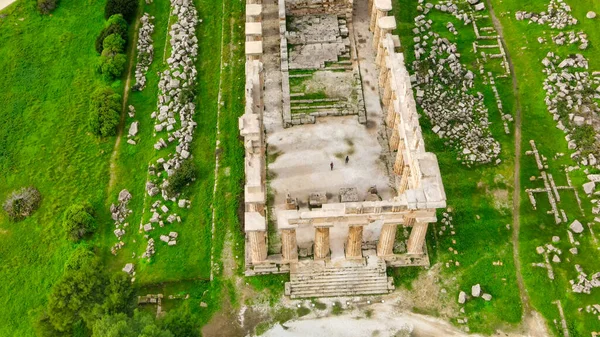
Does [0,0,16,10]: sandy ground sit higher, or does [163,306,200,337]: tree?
[0,0,16,10]: sandy ground

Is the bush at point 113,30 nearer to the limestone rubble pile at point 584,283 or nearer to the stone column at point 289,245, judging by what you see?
the stone column at point 289,245

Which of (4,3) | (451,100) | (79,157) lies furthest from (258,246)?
(4,3)

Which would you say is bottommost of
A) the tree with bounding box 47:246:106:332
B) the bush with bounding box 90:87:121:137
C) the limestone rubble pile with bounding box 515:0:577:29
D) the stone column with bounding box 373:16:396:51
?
the tree with bounding box 47:246:106:332

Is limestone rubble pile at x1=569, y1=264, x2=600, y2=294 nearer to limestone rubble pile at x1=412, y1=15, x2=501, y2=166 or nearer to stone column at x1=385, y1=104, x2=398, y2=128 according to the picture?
limestone rubble pile at x1=412, y1=15, x2=501, y2=166

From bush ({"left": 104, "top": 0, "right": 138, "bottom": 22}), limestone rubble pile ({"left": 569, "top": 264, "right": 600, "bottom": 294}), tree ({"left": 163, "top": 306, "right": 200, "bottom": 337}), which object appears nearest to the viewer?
tree ({"left": 163, "top": 306, "right": 200, "bottom": 337})

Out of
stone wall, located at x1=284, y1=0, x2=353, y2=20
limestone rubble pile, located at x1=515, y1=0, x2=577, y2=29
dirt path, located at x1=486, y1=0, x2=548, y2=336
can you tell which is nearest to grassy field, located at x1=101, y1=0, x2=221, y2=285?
stone wall, located at x1=284, y1=0, x2=353, y2=20

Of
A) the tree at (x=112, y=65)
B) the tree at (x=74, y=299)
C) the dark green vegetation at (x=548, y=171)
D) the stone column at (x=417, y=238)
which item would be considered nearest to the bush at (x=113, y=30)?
the tree at (x=112, y=65)

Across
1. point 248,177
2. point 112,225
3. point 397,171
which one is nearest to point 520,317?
point 397,171

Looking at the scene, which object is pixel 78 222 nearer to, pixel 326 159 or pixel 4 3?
pixel 326 159
